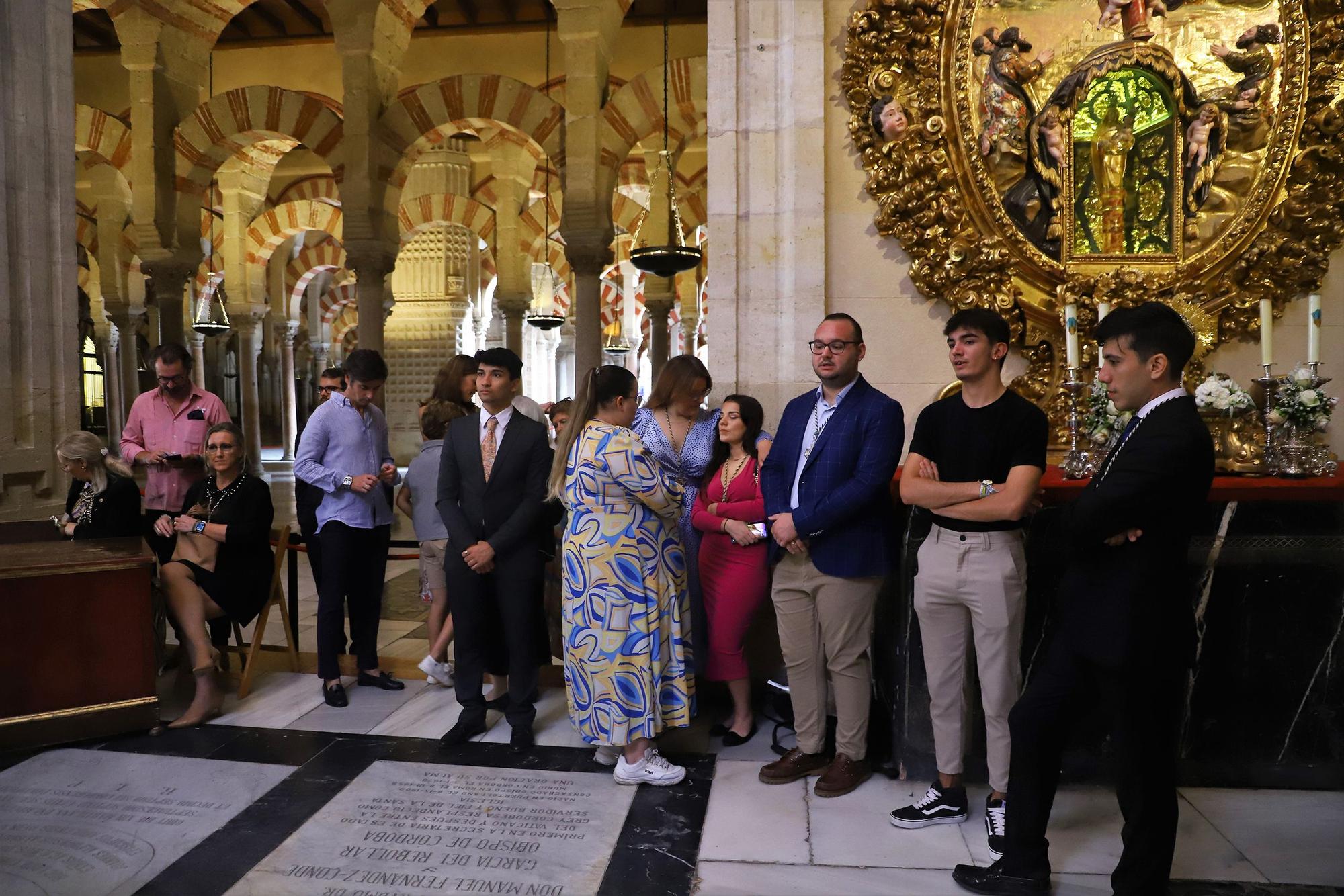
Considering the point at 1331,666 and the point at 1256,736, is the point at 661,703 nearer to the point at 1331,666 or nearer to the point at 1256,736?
the point at 1256,736

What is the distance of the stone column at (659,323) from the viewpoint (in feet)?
49.9

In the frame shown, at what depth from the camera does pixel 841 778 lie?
320cm

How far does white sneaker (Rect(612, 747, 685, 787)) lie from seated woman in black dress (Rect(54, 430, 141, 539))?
2610 mm

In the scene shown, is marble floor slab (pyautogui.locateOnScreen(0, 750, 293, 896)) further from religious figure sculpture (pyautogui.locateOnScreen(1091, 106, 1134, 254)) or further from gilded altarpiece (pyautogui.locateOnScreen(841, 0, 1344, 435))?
religious figure sculpture (pyautogui.locateOnScreen(1091, 106, 1134, 254))

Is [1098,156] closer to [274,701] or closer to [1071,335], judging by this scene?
[1071,335]

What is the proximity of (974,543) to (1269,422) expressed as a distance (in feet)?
4.97

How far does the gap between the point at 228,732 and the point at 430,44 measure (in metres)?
10.8

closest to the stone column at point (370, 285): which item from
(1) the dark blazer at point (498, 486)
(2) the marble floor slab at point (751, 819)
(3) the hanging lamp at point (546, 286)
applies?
(3) the hanging lamp at point (546, 286)

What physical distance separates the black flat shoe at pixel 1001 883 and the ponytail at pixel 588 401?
1814mm

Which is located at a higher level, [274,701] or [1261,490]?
[1261,490]

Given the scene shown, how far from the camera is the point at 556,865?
2.69 metres

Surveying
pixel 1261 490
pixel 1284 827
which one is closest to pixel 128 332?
pixel 1261 490

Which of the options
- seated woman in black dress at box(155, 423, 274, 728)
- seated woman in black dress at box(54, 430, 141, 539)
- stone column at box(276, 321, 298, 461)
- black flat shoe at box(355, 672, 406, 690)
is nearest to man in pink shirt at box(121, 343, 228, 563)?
seated woman in black dress at box(54, 430, 141, 539)

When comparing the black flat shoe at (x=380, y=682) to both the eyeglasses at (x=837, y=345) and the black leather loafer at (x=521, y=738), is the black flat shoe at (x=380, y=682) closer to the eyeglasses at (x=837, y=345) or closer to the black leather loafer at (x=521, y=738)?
the black leather loafer at (x=521, y=738)
